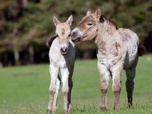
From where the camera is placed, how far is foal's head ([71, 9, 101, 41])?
14.1 meters

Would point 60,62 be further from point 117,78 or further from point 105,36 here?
point 117,78

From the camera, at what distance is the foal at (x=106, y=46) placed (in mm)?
14164

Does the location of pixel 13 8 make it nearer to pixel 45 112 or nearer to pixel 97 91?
pixel 97 91

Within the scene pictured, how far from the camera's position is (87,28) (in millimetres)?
14273

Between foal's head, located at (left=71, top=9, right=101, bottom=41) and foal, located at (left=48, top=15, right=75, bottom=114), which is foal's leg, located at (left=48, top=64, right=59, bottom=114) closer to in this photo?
foal, located at (left=48, top=15, right=75, bottom=114)

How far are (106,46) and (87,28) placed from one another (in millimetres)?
663

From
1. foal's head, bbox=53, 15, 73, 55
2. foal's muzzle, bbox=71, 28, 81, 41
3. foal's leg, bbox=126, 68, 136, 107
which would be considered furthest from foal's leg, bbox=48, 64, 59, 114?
foal's leg, bbox=126, 68, 136, 107

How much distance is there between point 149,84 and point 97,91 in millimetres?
3704

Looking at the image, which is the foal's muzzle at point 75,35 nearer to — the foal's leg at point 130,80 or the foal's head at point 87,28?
the foal's head at point 87,28

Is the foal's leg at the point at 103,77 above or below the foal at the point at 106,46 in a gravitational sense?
below

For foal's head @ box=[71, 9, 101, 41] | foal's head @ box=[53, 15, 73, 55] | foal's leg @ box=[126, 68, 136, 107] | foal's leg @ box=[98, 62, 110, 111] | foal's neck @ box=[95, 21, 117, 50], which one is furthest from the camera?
foal's leg @ box=[126, 68, 136, 107]

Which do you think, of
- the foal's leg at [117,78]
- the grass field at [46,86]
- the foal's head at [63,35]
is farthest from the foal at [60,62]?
the grass field at [46,86]

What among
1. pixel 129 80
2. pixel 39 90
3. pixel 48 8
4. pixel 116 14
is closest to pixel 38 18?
pixel 48 8

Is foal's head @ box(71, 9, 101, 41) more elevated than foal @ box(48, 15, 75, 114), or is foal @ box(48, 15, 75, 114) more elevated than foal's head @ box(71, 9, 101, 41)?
foal's head @ box(71, 9, 101, 41)
